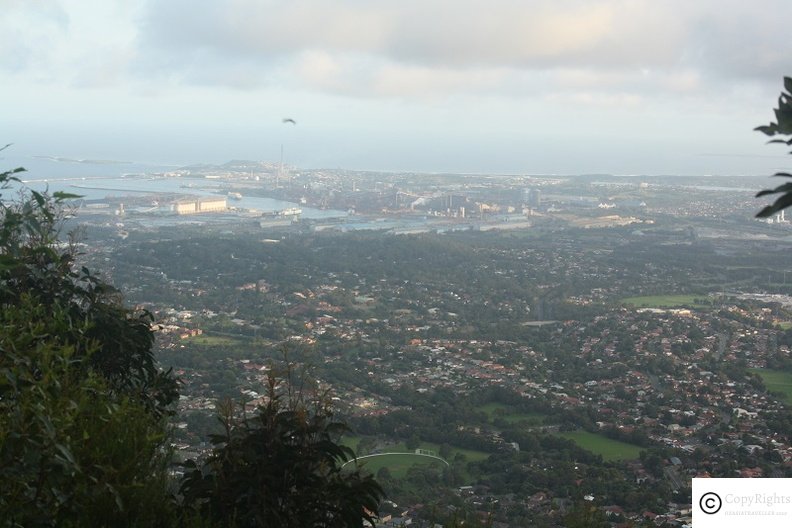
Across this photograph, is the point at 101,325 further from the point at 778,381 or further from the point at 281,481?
the point at 778,381

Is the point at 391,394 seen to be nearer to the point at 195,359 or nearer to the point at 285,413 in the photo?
the point at 195,359

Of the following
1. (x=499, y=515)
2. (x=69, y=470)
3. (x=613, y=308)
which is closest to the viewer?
(x=69, y=470)

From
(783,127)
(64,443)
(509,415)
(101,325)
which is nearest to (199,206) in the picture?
(509,415)

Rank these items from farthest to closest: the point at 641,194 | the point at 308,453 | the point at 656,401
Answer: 1. the point at 641,194
2. the point at 656,401
3. the point at 308,453

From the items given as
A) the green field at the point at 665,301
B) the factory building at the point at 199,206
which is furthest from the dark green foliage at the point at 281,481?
the factory building at the point at 199,206

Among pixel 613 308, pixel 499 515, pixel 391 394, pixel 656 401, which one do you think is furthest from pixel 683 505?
pixel 613 308
